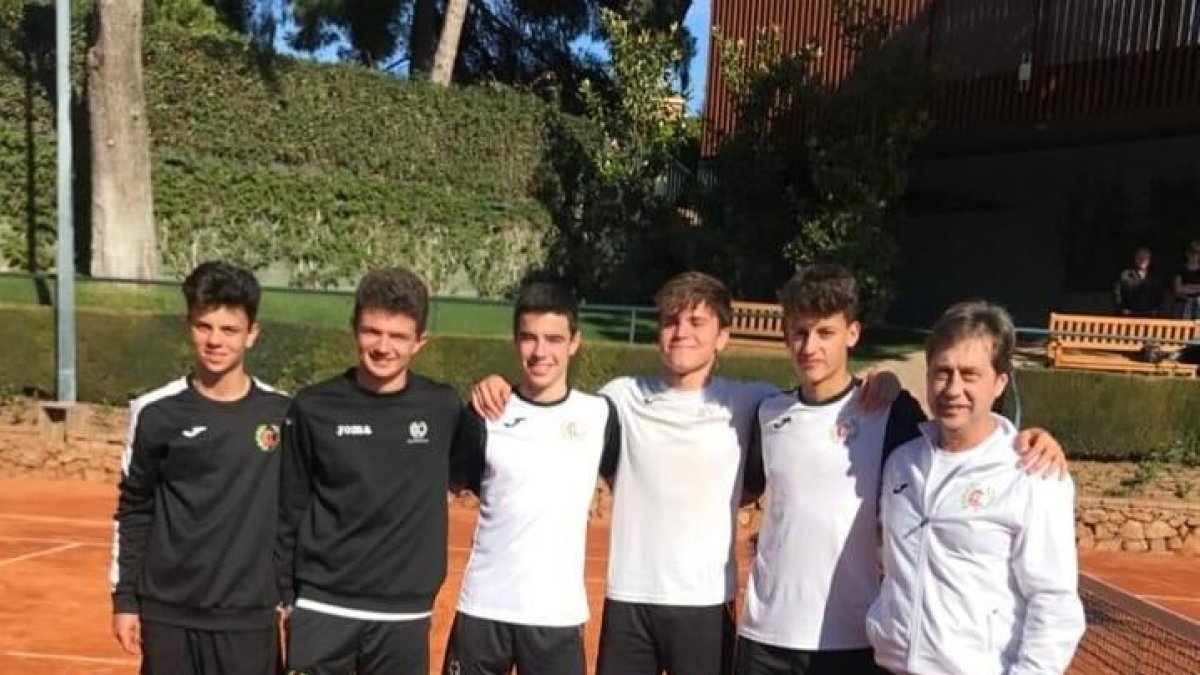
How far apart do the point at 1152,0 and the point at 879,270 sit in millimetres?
5088

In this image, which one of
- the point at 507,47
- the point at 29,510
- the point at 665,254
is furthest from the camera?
the point at 507,47

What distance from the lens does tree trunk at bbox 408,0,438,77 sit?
25.4 m

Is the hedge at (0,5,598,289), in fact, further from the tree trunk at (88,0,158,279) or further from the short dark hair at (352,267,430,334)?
the short dark hair at (352,267,430,334)

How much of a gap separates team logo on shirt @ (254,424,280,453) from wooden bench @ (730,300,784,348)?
1272 centimetres

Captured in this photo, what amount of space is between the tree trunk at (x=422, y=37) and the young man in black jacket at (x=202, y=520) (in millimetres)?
22798

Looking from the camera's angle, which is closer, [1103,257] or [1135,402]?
[1135,402]

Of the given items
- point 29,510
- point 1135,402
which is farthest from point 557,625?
point 1135,402

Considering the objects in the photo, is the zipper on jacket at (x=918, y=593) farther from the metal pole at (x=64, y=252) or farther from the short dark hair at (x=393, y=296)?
the metal pole at (x=64, y=252)

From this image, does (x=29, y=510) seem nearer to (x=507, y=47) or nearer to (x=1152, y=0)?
(x=1152, y=0)

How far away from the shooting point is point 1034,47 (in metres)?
16.2

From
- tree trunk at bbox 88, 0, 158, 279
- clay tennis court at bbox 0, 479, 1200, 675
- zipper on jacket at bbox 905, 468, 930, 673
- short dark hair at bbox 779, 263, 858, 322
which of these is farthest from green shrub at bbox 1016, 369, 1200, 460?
tree trunk at bbox 88, 0, 158, 279

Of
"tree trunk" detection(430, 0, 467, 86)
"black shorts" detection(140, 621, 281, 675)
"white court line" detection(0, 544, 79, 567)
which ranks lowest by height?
"white court line" detection(0, 544, 79, 567)

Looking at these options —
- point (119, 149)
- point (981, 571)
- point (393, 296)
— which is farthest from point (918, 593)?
point (119, 149)

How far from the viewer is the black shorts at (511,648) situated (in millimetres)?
3482
